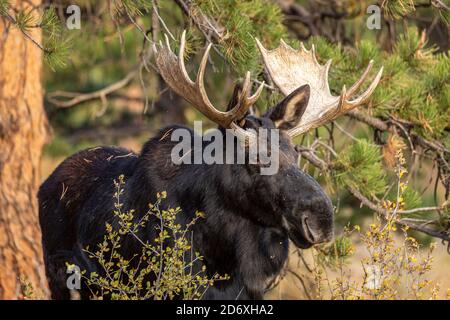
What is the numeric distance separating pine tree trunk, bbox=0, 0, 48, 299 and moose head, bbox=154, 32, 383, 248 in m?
1.97

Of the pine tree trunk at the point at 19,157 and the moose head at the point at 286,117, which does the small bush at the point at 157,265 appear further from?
the pine tree trunk at the point at 19,157

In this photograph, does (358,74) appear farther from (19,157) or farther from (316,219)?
(19,157)

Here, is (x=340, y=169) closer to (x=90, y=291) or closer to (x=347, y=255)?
(x=347, y=255)

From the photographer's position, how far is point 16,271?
25.7ft

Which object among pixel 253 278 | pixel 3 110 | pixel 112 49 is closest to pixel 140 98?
pixel 112 49

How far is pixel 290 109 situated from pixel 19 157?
248cm

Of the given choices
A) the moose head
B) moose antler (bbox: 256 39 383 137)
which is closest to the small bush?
the moose head

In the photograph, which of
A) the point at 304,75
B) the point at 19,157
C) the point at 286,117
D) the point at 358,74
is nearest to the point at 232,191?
the point at 286,117

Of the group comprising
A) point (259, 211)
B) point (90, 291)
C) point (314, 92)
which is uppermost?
point (314, 92)

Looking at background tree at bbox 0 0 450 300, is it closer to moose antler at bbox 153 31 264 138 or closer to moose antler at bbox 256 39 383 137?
moose antler at bbox 256 39 383 137

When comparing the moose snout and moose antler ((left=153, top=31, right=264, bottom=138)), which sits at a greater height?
moose antler ((left=153, top=31, right=264, bottom=138))

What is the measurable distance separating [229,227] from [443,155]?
6.01ft

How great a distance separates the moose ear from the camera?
6.67 metres

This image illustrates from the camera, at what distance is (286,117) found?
Result: 22.0 ft
